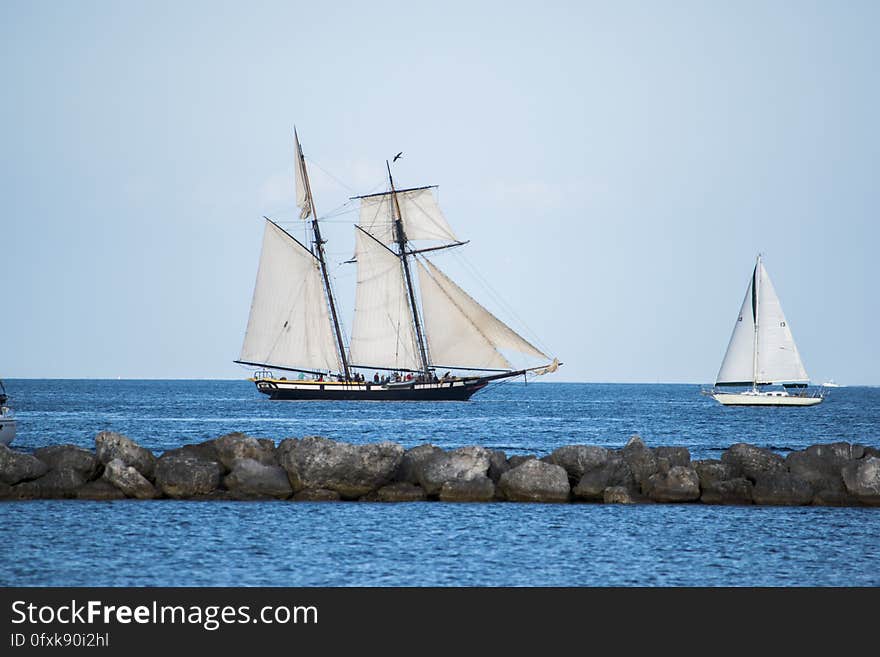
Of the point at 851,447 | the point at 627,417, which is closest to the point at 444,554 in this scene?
the point at 851,447

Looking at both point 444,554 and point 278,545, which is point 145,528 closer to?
point 278,545

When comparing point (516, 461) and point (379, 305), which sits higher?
point (379, 305)

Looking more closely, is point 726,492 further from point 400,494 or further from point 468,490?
point 400,494

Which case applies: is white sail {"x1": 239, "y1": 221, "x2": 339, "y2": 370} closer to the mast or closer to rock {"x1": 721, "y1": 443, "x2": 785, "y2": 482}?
the mast

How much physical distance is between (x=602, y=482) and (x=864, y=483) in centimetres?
638

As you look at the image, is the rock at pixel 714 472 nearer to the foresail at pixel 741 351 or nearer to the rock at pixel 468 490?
the rock at pixel 468 490

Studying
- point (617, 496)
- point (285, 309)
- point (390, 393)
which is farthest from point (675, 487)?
point (390, 393)

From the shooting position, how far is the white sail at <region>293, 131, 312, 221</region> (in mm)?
105625

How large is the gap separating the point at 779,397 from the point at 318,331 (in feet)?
130

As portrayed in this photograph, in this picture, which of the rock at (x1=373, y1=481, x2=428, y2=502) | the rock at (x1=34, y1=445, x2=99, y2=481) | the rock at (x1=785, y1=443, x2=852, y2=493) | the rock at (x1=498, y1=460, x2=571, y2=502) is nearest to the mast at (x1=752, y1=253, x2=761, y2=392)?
the rock at (x1=785, y1=443, x2=852, y2=493)

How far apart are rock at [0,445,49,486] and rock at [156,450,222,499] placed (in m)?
2.92

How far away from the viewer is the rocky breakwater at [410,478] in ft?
97.3

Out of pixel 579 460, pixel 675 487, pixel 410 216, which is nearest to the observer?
pixel 675 487

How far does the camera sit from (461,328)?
313 ft
